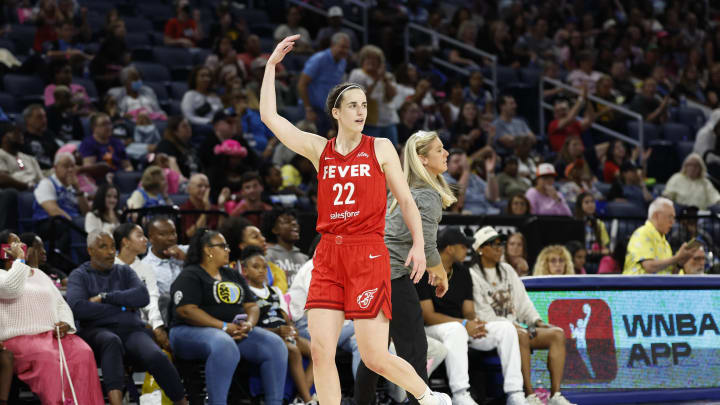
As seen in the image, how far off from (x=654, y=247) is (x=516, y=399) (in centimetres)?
275

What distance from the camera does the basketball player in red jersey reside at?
482 cm

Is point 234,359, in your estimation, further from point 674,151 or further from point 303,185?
point 674,151

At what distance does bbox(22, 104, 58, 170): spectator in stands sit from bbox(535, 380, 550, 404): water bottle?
551 cm

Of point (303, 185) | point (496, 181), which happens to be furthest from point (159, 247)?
point (496, 181)

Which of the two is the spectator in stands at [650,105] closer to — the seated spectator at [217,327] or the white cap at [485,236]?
the white cap at [485,236]

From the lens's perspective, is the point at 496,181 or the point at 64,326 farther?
the point at 496,181

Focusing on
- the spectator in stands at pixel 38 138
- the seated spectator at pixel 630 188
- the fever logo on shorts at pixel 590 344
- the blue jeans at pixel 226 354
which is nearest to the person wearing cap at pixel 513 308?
the fever logo on shorts at pixel 590 344

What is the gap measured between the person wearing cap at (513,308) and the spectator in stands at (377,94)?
4197mm

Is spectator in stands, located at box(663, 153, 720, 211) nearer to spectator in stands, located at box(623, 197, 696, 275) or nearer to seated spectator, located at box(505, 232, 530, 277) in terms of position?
spectator in stands, located at box(623, 197, 696, 275)

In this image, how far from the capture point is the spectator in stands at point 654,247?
9.07 m

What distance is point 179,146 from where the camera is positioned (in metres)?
11.0

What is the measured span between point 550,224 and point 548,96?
5.48m

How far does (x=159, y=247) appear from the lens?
8.14m

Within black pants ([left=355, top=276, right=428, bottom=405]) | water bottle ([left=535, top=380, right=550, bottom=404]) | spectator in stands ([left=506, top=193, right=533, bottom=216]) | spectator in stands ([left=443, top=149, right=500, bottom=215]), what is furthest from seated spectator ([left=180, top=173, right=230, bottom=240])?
black pants ([left=355, top=276, right=428, bottom=405])
